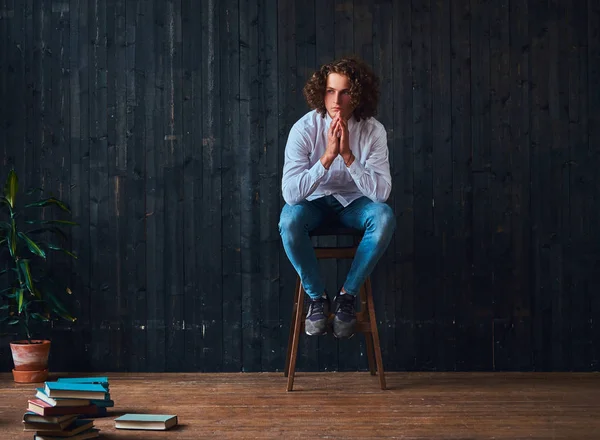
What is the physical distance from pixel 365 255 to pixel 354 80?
0.84 m

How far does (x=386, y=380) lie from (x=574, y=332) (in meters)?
1.05

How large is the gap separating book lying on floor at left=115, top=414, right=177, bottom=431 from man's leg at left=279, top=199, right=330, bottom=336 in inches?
33.2

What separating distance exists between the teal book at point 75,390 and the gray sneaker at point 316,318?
946mm

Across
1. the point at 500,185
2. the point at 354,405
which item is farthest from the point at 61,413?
the point at 500,185

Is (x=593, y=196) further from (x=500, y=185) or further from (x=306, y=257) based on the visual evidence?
(x=306, y=257)

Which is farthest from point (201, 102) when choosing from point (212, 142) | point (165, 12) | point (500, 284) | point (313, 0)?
point (500, 284)

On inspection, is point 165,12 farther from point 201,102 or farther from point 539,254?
point 539,254

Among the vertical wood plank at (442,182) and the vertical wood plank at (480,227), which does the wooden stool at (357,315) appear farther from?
the vertical wood plank at (480,227)

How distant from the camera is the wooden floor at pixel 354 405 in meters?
2.70

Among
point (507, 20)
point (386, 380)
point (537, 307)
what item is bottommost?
point (386, 380)

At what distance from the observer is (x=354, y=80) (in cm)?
358

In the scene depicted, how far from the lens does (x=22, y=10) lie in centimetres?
402

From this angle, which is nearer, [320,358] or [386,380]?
[386,380]

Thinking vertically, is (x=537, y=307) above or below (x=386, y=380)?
above
